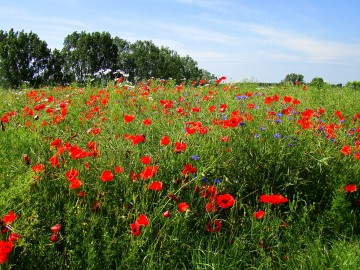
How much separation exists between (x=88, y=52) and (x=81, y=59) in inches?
46.4

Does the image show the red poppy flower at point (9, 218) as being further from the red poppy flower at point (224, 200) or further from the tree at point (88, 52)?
the tree at point (88, 52)

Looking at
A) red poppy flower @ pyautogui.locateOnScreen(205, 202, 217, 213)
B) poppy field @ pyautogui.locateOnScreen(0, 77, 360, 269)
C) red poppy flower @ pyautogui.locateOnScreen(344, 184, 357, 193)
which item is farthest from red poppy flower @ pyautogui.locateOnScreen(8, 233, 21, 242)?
red poppy flower @ pyautogui.locateOnScreen(344, 184, 357, 193)

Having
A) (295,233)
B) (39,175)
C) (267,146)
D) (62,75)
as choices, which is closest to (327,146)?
(267,146)

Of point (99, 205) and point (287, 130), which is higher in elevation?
point (287, 130)

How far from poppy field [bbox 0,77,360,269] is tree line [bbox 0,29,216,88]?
3181cm

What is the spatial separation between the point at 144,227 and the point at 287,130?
6.40ft

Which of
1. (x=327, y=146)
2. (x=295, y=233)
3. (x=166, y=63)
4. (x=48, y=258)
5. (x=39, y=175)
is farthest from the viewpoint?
(x=166, y=63)

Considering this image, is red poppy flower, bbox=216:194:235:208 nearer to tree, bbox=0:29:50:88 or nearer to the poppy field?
the poppy field

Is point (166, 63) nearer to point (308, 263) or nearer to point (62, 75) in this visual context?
point (62, 75)

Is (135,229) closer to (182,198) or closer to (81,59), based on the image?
(182,198)

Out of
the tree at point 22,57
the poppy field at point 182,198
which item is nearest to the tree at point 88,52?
the tree at point 22,57

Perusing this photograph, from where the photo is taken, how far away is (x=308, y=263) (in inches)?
92.8

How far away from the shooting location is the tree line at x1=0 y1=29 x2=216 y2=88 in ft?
124

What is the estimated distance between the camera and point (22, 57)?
3800 cm
